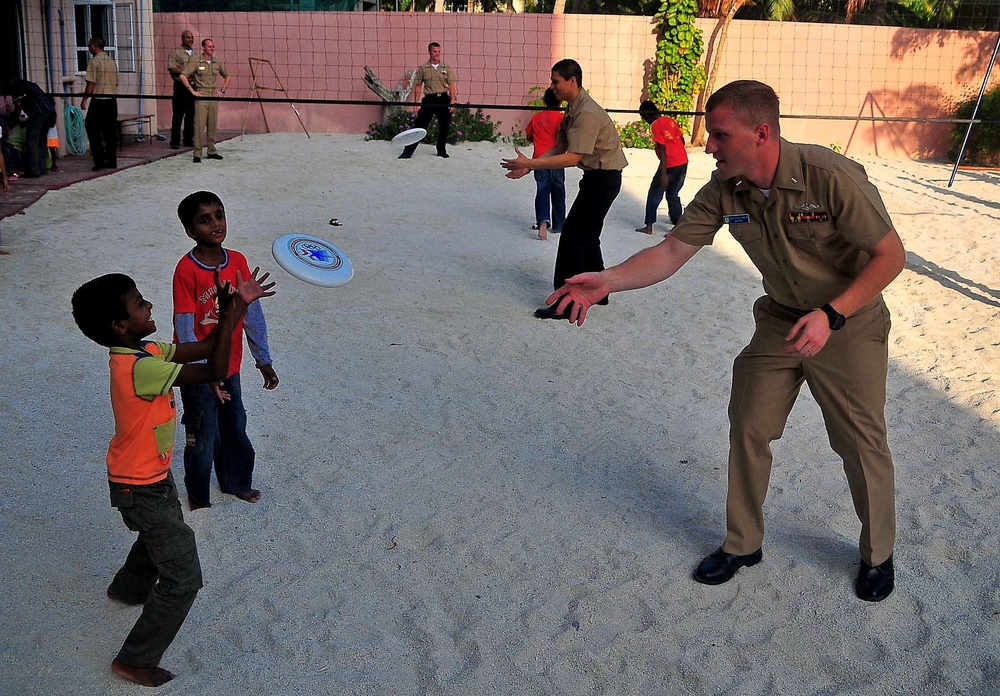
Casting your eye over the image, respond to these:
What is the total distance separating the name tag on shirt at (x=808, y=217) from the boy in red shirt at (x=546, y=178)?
21.9 ft

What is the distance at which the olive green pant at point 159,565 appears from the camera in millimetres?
3129

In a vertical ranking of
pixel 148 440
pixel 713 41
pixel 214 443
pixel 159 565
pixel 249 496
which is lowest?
pixel 249 496

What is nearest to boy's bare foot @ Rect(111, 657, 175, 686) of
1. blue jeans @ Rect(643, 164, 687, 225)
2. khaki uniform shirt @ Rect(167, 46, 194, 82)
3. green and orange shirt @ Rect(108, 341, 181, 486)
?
green and orange shirt @ Rect(108, 341, 181, 486)

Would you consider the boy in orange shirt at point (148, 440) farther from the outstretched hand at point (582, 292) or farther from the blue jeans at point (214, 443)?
the outstretched hand at point (582, 292)

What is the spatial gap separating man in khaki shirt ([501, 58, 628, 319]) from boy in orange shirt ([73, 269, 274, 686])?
3878mm

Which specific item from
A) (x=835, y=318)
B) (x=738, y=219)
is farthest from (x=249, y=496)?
(x=835, y=318)

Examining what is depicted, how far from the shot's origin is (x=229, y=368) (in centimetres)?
398

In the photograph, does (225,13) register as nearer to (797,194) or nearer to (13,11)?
(13,11)

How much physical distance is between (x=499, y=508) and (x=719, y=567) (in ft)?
3.68

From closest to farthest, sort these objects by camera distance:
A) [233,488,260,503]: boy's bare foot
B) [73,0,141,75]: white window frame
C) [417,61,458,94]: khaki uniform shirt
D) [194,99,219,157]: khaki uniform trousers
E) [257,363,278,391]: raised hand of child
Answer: [257,363,278,391]: raised hand of child → [233,488,260,503]: boy's bare foot → [194,99,219,157]: khaki uniform trousers → [73,0,141,75]: white window frame → [417,61,458,94]: khaki uniform shirt

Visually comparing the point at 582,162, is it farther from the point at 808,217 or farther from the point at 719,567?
the point at 719,567

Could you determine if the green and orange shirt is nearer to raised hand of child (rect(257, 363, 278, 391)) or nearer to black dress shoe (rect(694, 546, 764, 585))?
raised hand of child (rect(257, 363, 278, 391))

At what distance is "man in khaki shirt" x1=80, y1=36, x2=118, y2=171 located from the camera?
1306 cm

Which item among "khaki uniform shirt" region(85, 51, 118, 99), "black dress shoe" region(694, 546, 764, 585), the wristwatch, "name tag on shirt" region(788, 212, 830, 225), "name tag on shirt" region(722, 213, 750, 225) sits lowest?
"black dress shoe" region(694, 546, 764, 585)
